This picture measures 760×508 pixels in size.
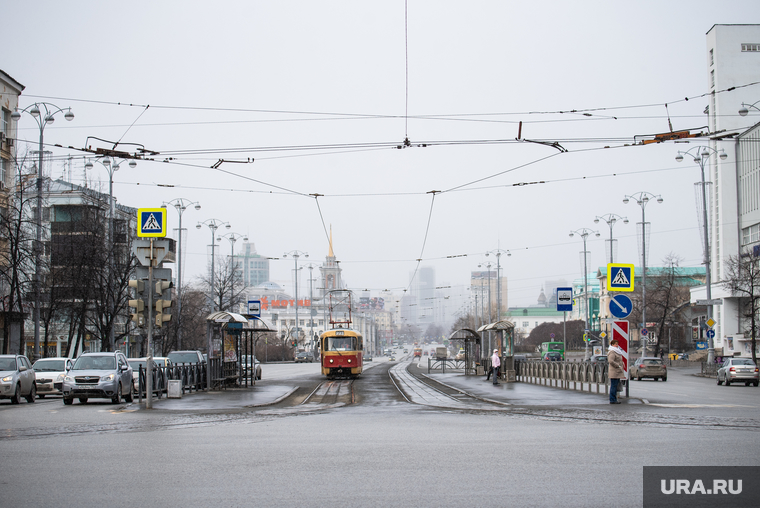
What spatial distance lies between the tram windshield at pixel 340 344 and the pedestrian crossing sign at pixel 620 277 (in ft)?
71.5

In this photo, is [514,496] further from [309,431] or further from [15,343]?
[15,343]

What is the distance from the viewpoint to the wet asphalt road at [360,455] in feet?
26.2

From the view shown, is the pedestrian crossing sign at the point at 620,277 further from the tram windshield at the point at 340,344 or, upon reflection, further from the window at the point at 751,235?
the window at the point at 751,235

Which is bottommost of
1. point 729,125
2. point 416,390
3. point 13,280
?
point 416,390

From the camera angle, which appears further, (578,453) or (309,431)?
(309,431)

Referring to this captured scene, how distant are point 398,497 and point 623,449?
4.66 metres

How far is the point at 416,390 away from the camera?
31.5m

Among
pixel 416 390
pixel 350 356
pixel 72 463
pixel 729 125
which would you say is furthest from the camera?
pixel 729 125

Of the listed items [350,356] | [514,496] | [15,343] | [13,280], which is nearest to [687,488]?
[514,496]

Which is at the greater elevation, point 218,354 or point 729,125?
point 729,125

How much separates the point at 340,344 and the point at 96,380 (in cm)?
2041

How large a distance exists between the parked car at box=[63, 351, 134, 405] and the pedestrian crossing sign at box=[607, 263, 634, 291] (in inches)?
611

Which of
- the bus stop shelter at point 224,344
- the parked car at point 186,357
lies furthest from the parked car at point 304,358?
the bus stop shelter at point 224,344

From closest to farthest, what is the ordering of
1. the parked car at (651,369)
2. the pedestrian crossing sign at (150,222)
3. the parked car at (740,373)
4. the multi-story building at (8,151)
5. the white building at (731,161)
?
1. the pedestrian crossing sign at (150,222)
2. the parked car at (740,373)
3. the multi-story building at (8,151)
4. the parked car at (651,369)
5. the white building at (731,161)
